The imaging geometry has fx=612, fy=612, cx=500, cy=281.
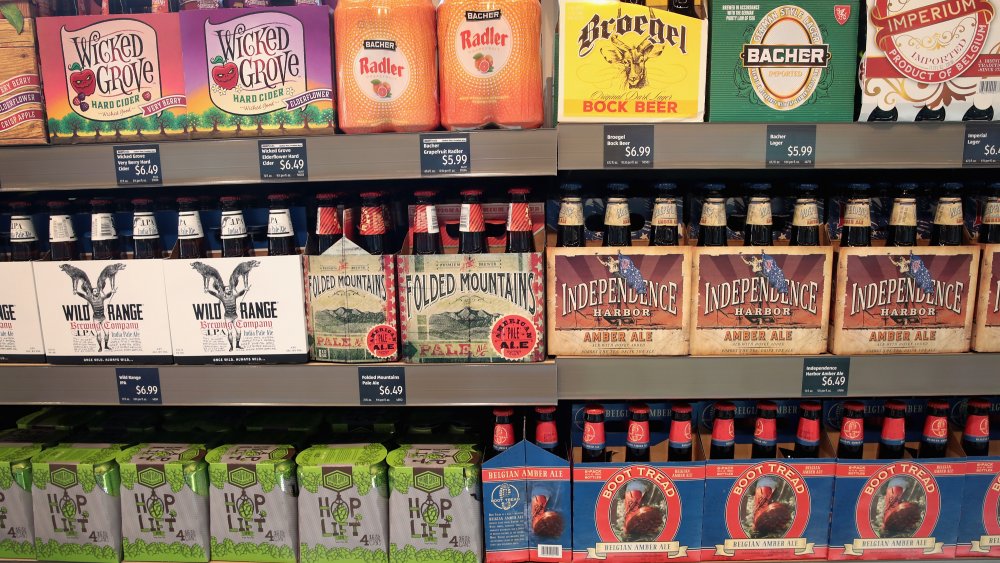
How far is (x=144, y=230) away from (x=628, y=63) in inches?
47.2

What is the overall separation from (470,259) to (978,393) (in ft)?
3.84

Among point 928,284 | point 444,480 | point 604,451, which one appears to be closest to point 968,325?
point 928,284

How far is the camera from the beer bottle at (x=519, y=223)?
4.69 feet

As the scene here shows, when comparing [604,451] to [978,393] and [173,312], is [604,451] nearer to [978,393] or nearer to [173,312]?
[978,393]

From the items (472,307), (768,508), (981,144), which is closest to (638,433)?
(768,508)

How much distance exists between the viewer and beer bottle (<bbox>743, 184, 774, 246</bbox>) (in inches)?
55.8

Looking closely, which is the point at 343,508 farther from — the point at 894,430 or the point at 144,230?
the point at 894,430

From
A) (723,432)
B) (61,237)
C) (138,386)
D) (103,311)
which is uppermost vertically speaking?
(61,237)

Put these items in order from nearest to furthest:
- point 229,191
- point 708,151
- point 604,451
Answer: point 708,151 → point 604,451 → point 229,191

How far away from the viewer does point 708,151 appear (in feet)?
4.25

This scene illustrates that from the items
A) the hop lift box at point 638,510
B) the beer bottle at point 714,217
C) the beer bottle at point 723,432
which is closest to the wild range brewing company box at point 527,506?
the hop lift box at point 638,510

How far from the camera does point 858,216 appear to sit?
4.60 feet

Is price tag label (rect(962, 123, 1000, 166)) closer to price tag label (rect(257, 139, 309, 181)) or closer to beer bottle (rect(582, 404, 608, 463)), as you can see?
beer bottle (rect(582, 404, 608, 463))

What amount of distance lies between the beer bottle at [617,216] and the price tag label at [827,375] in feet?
1.59
